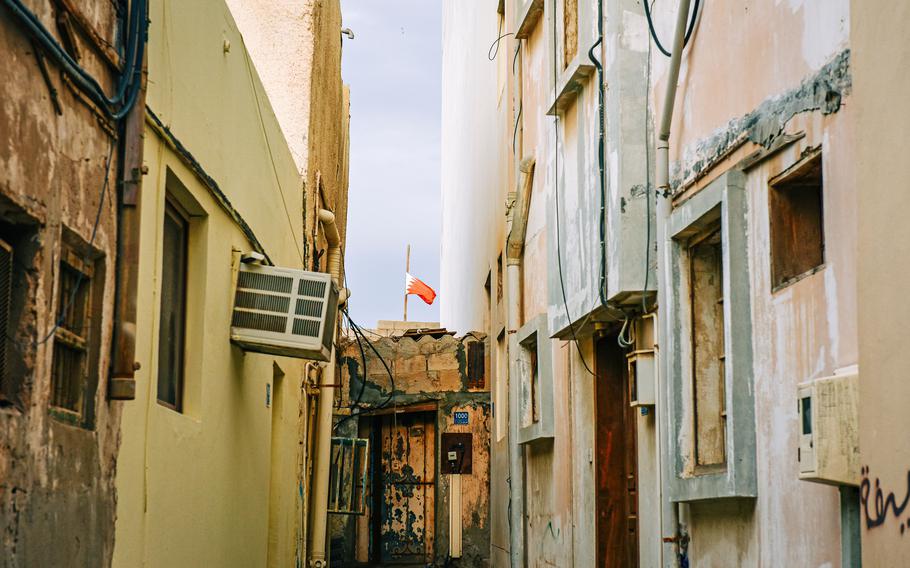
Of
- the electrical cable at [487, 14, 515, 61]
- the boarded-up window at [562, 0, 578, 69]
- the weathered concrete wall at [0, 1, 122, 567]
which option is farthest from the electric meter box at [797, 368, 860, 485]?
the electrical cable at [487, 14, 515, 61]

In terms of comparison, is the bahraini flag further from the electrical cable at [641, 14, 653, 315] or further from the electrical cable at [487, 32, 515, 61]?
the electrical cable at [641, 14, 653, 315]

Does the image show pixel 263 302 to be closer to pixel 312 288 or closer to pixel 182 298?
pixel 312 288

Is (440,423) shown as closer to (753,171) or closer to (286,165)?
(286,165)

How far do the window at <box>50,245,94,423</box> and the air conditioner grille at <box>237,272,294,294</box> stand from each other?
11.4 feet

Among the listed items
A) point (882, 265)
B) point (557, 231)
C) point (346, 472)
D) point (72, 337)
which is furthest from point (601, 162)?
point (346, 472)

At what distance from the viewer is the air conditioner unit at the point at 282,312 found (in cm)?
836

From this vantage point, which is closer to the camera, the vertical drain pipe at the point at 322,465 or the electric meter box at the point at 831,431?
the electric meter box at the point at 831,431

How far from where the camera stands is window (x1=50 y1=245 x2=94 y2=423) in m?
4.62

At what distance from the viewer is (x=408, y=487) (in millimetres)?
19766

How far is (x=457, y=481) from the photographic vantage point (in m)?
17.9

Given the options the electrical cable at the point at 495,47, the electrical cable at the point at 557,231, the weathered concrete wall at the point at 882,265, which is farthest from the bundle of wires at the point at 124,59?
the electrical cable at the point at 495,47

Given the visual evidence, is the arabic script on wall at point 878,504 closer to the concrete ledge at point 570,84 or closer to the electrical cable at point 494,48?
the concrete ledge at point 570,84

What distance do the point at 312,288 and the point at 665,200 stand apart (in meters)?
2.80

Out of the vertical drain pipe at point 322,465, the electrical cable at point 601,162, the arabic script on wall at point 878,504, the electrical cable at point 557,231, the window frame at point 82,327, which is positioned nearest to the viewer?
the arabic script on wall at point 878,504
